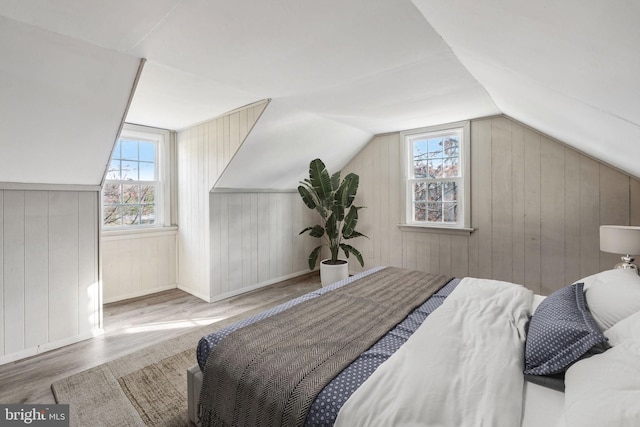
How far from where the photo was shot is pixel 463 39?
150 cm

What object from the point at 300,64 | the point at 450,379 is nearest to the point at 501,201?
the point at 300,64

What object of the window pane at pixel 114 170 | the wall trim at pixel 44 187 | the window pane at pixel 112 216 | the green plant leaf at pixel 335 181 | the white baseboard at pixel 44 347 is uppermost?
the window pane at pixel 114 170

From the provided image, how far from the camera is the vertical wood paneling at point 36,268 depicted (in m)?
2.39

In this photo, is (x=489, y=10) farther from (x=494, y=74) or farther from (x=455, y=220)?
(x=455, y=220)

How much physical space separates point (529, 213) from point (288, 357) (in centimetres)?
312

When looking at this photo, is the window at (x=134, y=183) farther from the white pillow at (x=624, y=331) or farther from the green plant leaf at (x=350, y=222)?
the white pillow at (x=624, y=331)

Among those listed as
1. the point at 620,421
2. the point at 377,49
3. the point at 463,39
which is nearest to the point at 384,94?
the point at 377,49

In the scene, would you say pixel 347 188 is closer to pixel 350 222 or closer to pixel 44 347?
pixel 350 222

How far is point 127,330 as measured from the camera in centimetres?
283

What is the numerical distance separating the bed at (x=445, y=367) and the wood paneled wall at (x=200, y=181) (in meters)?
2.12

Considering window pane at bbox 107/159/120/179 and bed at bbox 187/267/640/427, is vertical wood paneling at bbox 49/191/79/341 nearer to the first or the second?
window pane at bbox 107/159/120/179

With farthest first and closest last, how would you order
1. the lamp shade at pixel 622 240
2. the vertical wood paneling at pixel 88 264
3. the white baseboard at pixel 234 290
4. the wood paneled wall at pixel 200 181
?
the white baseboard at pixel 234 290 → the wood paneled wall at pixel 200 181 → the vertical wood paneling at pixel 88 264 → the lamp shade at pixel 622 240

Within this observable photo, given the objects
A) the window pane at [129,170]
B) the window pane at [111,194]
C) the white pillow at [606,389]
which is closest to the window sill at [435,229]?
the white pillow at [606,389]

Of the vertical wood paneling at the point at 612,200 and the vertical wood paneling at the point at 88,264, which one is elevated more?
the vertical wood paneling at the point at 612,200
